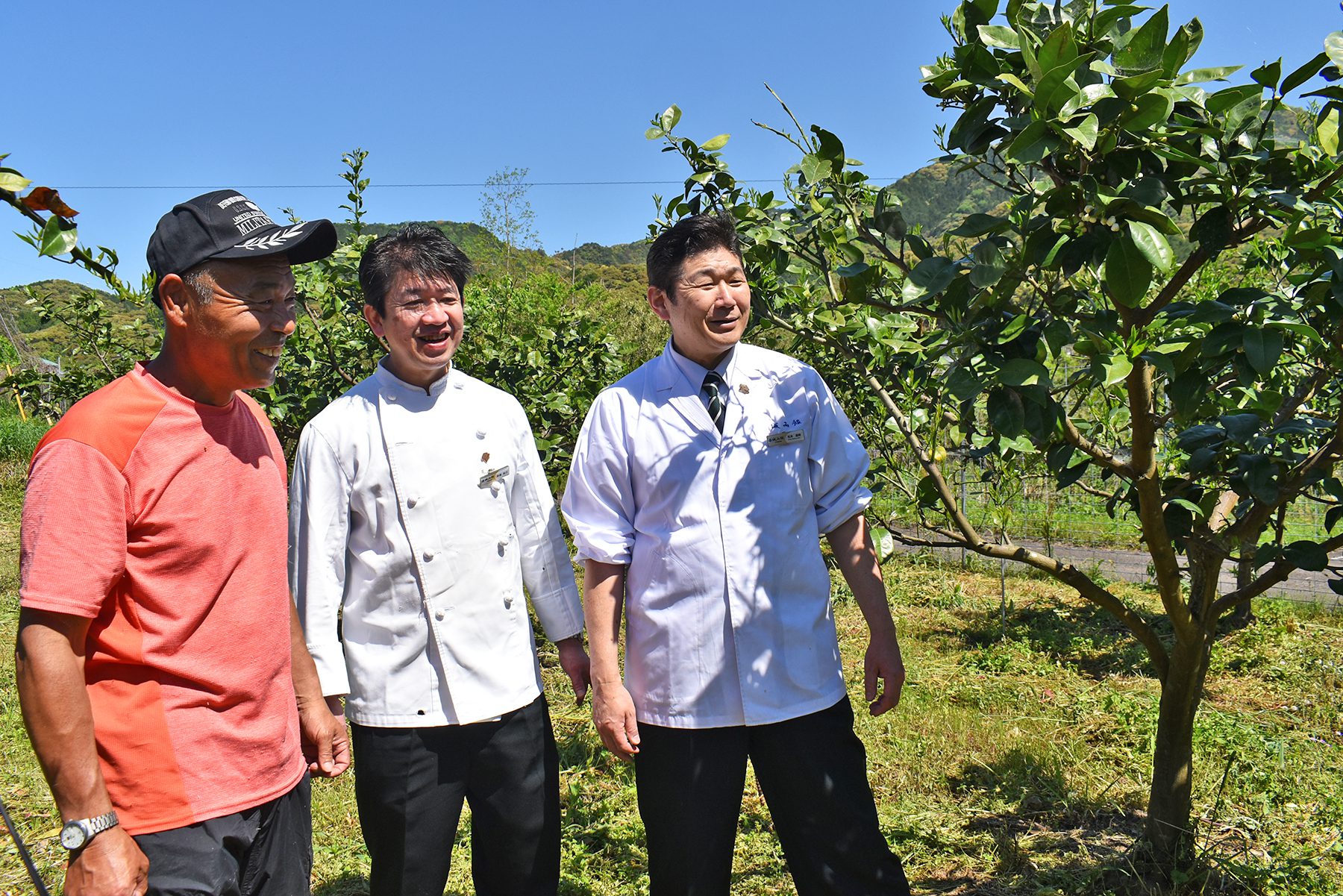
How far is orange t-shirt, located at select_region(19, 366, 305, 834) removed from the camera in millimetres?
1439

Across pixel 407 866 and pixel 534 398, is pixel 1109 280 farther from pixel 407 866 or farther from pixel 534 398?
pixel 534 398

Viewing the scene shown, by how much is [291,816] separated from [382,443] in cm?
76

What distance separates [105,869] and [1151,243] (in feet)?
5.78

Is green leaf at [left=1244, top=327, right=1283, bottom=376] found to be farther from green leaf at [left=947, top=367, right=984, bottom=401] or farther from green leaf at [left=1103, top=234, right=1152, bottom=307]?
green leaf at [left=947, top=367, right=984, bottom=401]

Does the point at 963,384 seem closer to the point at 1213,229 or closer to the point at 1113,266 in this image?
the point at 1113,266

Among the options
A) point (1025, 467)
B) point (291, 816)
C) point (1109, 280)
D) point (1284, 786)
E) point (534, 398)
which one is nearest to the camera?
point (1109, 280)

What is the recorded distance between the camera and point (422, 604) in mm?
A: 2061

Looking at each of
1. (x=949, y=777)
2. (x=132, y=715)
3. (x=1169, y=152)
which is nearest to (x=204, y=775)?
(x=132, y=715)

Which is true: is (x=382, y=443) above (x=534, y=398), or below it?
below

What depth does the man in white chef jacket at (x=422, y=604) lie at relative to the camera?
2.01m

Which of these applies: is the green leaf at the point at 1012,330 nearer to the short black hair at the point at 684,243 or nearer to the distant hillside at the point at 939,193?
the short black hair at the point at 684,243

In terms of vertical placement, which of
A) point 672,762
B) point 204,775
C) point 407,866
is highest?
point 204,775

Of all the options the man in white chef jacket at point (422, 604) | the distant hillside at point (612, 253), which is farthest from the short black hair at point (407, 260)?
the distant hillside at point (612, 253)

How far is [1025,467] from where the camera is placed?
3545 mm
